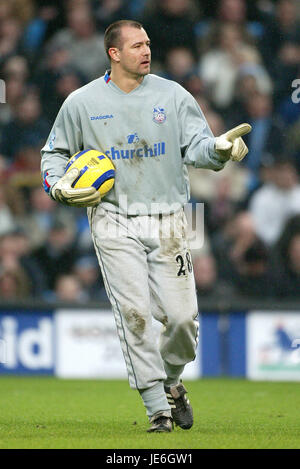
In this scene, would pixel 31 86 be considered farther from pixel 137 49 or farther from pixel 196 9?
pixel 137 49

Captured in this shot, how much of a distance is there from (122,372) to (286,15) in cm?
465

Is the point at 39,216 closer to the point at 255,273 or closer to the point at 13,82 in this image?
the point at 13,82

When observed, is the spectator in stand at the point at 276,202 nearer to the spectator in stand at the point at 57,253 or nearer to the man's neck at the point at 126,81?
the spectator in stand at the point at 57,253

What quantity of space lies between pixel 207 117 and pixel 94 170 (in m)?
5.86

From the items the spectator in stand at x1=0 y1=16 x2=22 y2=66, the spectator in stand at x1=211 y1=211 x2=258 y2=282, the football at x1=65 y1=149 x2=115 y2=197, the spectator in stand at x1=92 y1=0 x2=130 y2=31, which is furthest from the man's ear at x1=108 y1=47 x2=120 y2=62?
the spectator in stand at x1=0 y1=16 x2=22 y2=66

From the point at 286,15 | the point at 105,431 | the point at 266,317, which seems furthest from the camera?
the point at 286,15

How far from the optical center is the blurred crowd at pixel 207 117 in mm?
10781

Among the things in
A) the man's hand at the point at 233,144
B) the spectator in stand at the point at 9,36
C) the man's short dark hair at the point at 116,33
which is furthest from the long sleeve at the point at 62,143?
the spectator in stand at the point at 9,36

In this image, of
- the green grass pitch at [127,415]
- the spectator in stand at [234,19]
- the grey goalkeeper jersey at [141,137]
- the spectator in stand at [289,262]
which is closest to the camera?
the green grass pitch at [127,415]

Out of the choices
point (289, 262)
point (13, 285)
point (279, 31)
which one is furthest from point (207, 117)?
point (13, 285)

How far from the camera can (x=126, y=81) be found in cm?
611

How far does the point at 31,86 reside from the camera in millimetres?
12422

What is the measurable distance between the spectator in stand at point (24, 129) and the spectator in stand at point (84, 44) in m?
0.70

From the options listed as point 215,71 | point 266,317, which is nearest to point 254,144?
point 215,71
